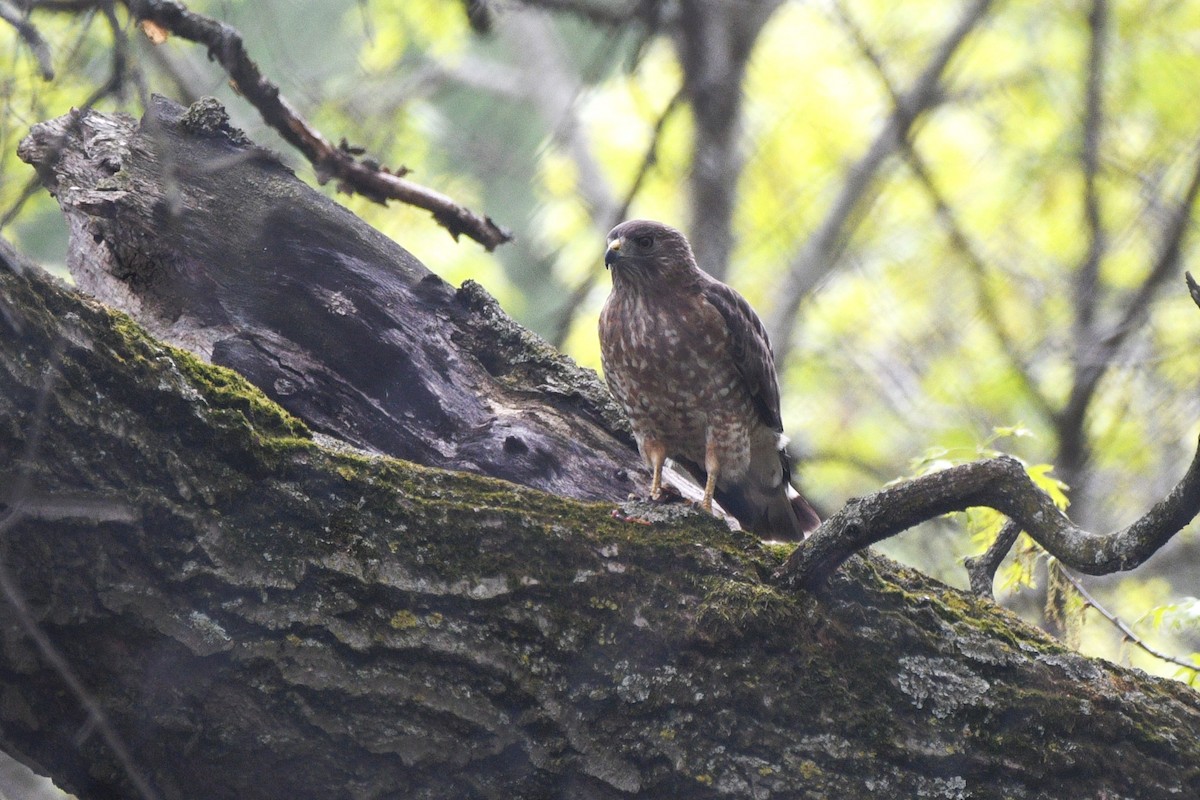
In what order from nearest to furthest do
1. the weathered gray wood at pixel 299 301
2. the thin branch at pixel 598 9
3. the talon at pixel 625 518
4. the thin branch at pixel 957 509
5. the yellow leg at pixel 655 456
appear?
the thin branch at pixel 957 509 < the talon at pixel 625 518 < the weathered gray wood at pixel 299 301 < the yellow leg at pixel 655 456 < the thin branch at pixel 598 9

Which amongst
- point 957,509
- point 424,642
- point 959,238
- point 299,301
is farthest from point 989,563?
point 959,238

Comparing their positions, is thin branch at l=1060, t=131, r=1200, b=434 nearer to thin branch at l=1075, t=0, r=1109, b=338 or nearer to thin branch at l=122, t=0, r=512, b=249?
thin branch at l=1075, t=0, r=1109, b=338

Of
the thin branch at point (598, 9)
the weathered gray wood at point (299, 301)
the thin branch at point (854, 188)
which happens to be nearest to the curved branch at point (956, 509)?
the weathered gray wood at point (299, 301)

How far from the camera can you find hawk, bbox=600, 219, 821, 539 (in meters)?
4.02

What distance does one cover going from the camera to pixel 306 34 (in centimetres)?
491

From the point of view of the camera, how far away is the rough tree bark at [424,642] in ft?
7.08

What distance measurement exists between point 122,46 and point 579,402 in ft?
7.73

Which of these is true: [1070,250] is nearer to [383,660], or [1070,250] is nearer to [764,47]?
[764,47]

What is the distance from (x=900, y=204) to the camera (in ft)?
30.1

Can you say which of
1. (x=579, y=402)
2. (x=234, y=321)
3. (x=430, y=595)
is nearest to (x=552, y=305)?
(x=579, y=402)

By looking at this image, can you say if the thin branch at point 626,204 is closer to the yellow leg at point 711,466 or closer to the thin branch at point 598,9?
the thin branch at point 598,9

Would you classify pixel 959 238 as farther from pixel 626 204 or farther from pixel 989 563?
pixel 989 563

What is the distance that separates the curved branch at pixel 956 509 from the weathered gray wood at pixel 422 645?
0.55 ft

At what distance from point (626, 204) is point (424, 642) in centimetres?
341
